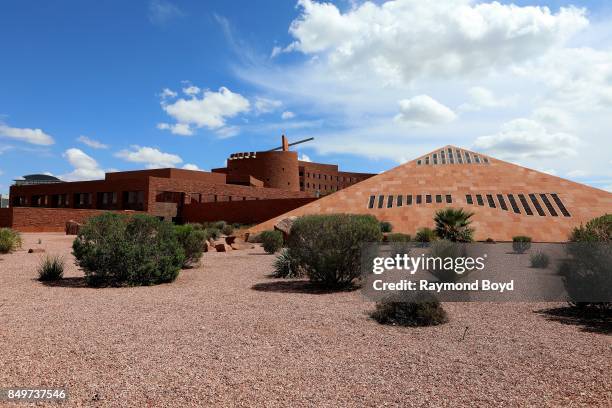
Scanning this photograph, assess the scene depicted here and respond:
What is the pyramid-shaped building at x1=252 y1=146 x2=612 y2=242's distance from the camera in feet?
99.9

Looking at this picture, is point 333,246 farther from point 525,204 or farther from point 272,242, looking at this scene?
point 525,204

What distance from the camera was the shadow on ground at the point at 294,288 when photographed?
1062cm

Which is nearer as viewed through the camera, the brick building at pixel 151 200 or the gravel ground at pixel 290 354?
the gravel ground at pixel 290 354

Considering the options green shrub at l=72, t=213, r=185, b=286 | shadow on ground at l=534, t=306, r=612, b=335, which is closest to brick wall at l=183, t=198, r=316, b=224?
green shrub at l=72, t=213, r=185, b=286

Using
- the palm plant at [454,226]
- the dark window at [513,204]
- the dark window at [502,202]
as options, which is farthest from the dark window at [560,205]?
the palm plant at [454,226]

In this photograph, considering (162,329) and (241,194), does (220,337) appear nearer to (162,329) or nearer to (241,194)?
(162,329)

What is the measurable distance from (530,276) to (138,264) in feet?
37.3

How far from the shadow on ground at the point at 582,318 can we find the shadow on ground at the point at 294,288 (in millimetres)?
4345

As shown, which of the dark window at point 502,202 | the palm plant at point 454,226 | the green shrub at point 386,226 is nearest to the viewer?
the palm plant at point 454,226

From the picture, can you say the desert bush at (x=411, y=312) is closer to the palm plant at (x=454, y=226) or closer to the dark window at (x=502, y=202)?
the palm plant at (x=454, y=226)


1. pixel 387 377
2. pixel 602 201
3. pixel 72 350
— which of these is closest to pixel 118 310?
pixel 72 350

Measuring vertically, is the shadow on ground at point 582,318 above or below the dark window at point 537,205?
below

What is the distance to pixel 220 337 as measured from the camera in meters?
6.34

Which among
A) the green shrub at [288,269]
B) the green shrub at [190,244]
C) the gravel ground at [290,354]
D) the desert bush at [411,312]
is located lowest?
the gravel ground at [290,354]
